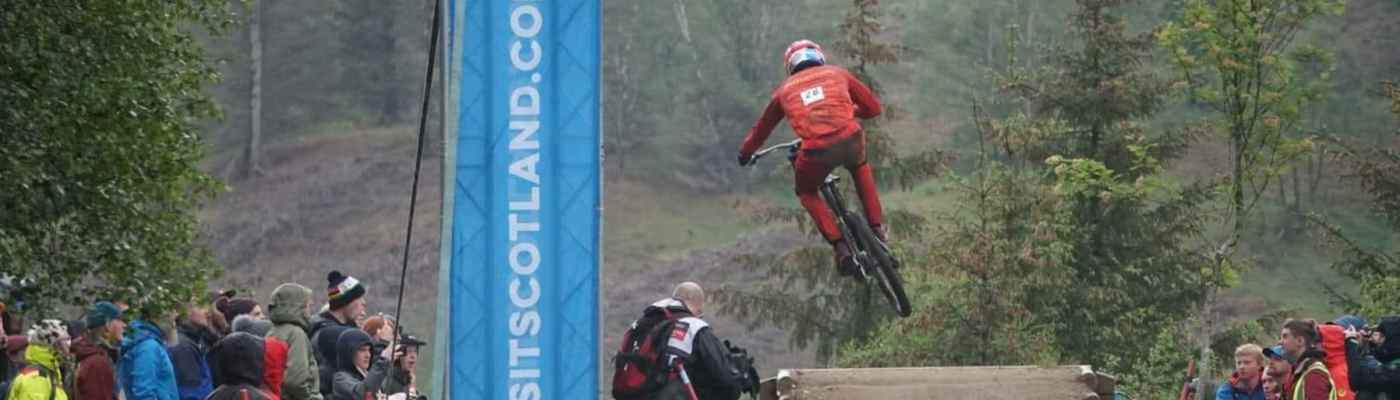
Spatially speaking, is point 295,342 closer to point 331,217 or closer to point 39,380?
point 39,380

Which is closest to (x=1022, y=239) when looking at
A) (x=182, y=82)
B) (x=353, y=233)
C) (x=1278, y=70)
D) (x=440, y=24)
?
(x=1278, y=70)

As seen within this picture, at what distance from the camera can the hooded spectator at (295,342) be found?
1362cm

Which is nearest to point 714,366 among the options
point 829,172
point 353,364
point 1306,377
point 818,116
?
point 829,172

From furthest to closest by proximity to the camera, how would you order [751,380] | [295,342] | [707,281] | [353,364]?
[707,281] → [751,380] → [353,364] → [295,342]

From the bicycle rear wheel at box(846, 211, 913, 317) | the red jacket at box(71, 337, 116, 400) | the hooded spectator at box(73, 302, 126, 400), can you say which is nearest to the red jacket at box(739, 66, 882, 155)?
the bicycle rear wheel at box(846, 211, 913, 317)

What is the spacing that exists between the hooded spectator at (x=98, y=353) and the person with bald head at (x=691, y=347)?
9.78ft

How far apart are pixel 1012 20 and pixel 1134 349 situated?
142 ft

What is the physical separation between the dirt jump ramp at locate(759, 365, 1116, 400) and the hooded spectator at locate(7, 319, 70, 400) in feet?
12.8

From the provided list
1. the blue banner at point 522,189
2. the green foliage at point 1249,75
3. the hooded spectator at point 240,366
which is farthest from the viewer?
the green foliage at point 1249,75

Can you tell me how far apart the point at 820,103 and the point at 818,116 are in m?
0.08

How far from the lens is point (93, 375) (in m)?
14.1

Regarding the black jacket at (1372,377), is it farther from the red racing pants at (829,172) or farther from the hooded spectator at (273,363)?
the hooded spectator at (273,363)

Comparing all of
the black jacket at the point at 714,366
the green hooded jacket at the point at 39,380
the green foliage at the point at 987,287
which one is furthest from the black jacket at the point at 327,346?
the green foliage at the point at 987,287

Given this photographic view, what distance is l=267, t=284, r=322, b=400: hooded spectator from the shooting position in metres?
13.6
